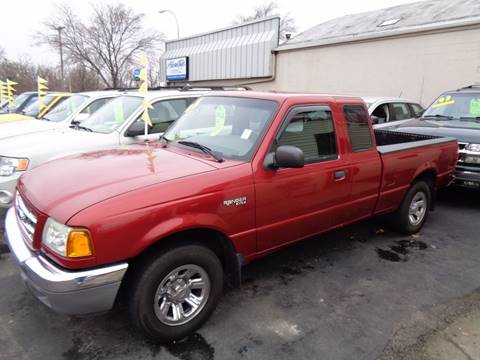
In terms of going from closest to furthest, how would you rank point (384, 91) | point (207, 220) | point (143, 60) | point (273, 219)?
point (207, 220), point (273, 219), point (143, 60), point (384, 91)

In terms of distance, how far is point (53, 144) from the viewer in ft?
16.8

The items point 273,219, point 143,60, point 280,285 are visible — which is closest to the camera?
point 273,219

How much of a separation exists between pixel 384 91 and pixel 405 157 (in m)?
9.46

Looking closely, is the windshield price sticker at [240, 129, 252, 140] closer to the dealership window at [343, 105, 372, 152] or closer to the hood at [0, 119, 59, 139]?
the dealership window at [343, 105, 372, 152]

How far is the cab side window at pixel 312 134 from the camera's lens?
133 inches

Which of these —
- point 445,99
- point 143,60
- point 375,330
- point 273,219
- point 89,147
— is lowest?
point 375,330

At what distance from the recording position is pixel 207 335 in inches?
115

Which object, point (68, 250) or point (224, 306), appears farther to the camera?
point (224, 306)

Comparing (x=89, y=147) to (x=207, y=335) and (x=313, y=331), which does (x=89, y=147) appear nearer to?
(x=207, y=335)

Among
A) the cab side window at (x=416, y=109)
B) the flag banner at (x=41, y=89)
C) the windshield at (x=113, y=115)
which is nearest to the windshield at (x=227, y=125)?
the windshield at (x=113, y=115)

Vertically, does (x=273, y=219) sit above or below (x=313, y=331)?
above

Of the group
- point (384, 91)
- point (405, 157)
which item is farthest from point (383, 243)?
point (384, 91)

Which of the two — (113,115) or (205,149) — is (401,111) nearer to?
(113,115)

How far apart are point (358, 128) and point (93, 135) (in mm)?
3769
